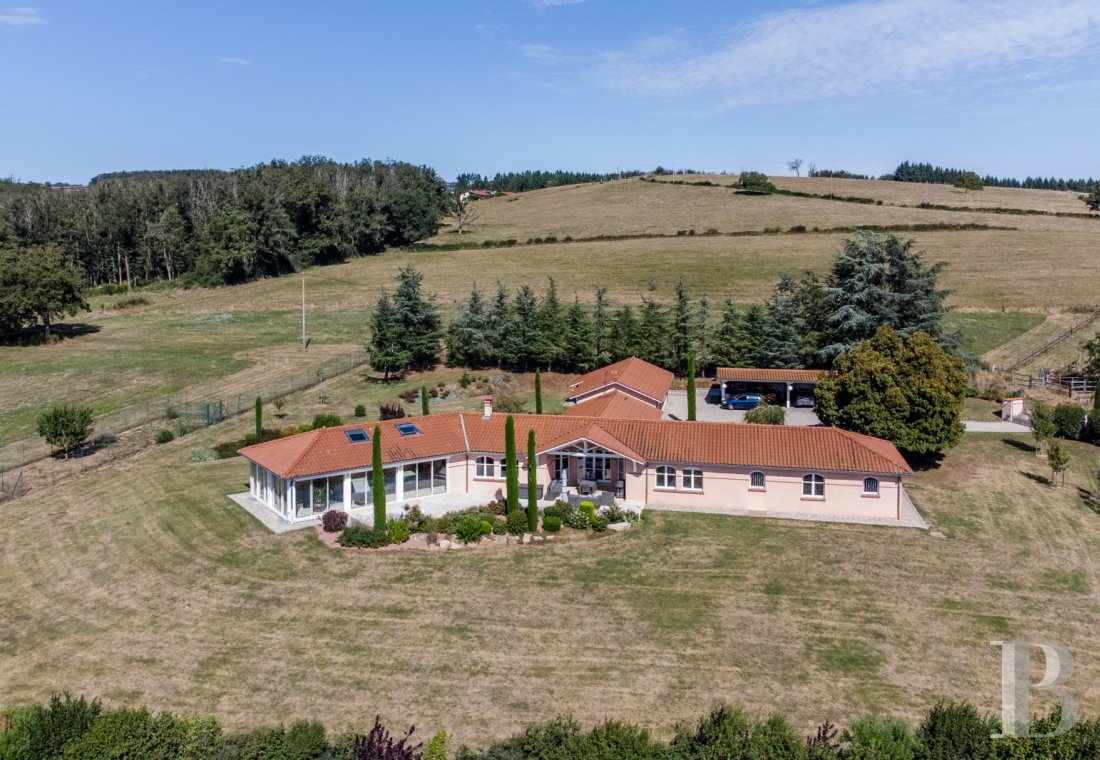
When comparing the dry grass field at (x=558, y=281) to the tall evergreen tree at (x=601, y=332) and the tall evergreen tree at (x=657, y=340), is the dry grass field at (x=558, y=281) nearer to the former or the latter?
the tall evergreen tree at (x=601, y=332)

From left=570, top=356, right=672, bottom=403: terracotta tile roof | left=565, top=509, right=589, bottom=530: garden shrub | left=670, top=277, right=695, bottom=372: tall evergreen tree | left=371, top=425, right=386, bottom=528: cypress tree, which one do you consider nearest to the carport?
left=570, top=356, right=672, bottom=403: terracotta tile roof

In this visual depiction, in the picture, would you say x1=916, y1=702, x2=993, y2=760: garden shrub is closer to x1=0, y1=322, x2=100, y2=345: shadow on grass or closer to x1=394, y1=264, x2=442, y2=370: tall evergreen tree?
x1=394, y1=264, x2=442, y2=370: tall evergreen tree

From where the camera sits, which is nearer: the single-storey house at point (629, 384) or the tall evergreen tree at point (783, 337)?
the single-storey house at point (629, 384)

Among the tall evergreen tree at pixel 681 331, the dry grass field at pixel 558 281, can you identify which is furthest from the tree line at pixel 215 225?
the tall evergreen tree at pixel 681 331

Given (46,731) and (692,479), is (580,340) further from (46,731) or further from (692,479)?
(46,731)

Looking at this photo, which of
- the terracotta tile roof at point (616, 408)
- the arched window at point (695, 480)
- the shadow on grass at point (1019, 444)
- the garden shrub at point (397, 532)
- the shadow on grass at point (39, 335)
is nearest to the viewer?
the garden shrub at point (397, 532)

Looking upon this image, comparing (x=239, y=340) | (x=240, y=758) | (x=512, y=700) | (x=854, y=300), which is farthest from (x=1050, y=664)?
(x=239, y=340)
